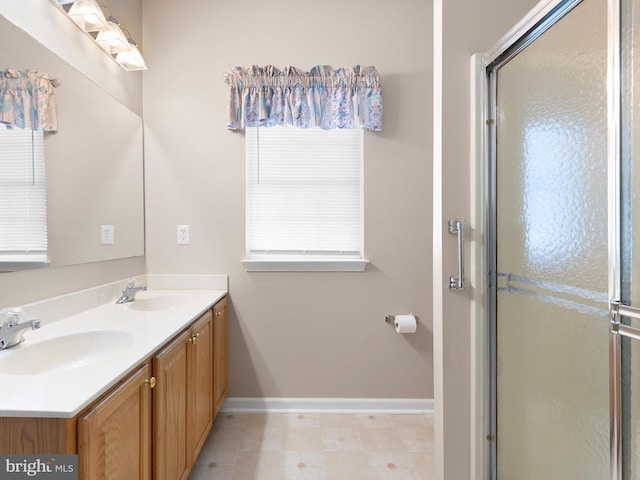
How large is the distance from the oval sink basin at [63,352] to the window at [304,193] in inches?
37.9

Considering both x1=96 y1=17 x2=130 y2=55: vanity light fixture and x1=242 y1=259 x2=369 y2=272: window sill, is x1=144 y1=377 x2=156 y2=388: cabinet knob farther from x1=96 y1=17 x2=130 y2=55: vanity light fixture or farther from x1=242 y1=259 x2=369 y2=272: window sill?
x1=96 y1=17 x2=130 y2=55: vanity light fixture

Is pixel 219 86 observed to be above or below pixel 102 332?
above

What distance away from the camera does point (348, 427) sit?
6.08 ft

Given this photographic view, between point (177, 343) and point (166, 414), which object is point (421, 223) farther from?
point (166, 414)

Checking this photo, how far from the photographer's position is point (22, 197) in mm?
1188

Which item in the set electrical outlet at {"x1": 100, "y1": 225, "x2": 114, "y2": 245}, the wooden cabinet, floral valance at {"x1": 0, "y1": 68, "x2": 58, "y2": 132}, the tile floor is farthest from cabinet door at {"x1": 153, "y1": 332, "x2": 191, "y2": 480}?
floral valance at {"x1": 0, "y1": 68, "x2": 58, "y2": 132}

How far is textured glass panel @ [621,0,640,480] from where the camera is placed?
76 cm

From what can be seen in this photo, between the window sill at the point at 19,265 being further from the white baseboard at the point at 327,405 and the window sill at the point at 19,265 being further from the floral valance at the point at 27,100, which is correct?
the white baseboard at the point at 327,405

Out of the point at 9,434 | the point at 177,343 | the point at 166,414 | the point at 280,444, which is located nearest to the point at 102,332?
the point at 177,343

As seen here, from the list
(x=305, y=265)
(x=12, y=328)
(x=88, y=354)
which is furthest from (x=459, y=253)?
(x=12, y=328)

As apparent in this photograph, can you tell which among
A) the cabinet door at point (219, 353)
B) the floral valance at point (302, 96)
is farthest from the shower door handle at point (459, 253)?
the cabinet door at point (219, 353)

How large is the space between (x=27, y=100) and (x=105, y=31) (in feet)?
2.20

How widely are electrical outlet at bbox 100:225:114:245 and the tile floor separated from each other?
4.09 ft

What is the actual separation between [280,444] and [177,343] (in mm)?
938
